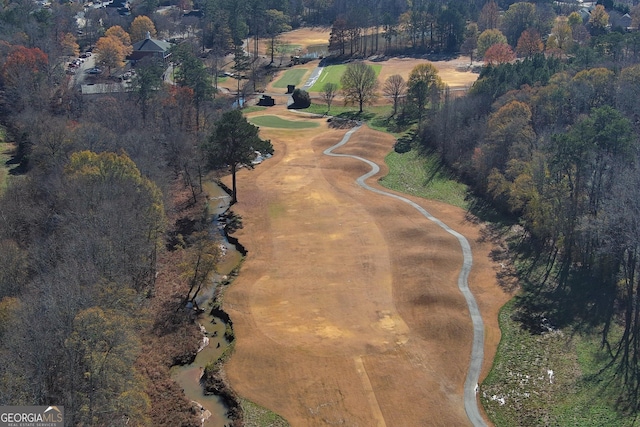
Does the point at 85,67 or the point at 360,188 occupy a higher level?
the point at 85,67

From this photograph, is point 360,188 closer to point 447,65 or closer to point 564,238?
point 564,238

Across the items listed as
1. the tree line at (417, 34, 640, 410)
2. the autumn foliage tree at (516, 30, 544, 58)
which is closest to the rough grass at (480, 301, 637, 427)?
the tree line at (417, 34, 640, 410)

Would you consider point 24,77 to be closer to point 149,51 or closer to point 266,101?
point 149,51

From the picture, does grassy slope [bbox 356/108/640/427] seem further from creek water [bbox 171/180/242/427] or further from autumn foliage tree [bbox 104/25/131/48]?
autumn foliage tree [bbox 104/25/131/48]

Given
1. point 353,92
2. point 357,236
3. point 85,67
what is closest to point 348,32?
point 353,92

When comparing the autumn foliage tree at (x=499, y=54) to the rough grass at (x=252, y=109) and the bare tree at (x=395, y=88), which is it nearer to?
the bare tree at (x=395, y=88)

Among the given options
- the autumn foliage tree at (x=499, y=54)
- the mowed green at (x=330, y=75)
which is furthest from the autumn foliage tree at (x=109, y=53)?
the autumn foliage tree at (x=499, y=54)

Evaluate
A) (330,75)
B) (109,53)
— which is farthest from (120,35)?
(330,75)
